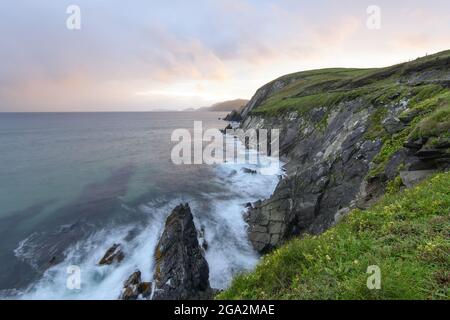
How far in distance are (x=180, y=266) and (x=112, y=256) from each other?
6.39 m

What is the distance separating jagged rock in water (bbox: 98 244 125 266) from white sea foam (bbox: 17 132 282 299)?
378 millimetres

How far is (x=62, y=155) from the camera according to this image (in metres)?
59.8

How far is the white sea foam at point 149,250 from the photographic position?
682 inches

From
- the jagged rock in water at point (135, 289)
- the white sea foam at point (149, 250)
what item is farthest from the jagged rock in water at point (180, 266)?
the white sea foam at point (149, 250)

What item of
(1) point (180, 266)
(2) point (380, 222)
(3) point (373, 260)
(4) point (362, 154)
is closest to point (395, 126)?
(4) point (362, 154)

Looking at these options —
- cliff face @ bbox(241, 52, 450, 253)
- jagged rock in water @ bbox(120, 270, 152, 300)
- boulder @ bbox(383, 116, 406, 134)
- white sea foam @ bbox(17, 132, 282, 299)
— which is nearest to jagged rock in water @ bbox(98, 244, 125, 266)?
white sea foam @ bbox(17, 132, 282, 299)

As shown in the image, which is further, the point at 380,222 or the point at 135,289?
the point at 135,289

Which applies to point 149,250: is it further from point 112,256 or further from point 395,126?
point 395,126

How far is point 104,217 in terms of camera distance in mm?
27312

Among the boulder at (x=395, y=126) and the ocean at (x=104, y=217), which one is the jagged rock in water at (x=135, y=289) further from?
the boulder at (x=395, y=126)

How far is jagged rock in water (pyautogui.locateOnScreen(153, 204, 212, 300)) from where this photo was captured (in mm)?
15812

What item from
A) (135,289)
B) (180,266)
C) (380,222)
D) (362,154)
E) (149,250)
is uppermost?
(362,154)

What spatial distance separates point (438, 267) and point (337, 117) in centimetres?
3410

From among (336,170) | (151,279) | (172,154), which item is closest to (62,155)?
(172,154)
